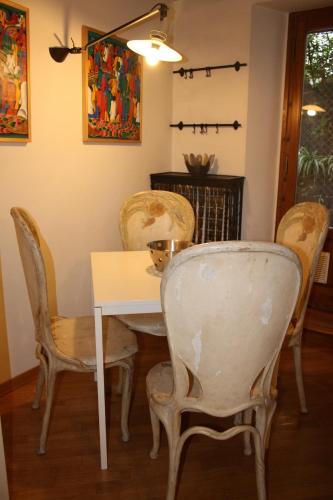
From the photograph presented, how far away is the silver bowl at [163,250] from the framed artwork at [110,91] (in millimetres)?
928

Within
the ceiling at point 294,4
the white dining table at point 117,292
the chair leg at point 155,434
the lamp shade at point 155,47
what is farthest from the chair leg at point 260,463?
the ceiling at point 294,4

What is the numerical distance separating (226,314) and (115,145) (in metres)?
1.97

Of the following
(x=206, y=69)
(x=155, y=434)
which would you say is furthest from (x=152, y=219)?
(x=206, y=69)

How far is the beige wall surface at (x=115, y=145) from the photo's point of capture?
232cm

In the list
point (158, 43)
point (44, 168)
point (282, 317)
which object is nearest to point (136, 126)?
point (44, 168)

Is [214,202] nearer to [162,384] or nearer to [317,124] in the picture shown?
[317,124]

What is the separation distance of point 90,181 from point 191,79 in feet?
4.07

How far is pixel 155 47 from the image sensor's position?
6.32 ft

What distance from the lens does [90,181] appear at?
2.78 m

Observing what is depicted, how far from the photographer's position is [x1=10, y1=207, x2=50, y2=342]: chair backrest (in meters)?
1.66

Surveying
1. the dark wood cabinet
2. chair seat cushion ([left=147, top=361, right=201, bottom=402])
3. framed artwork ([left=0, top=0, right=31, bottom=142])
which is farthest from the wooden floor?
framed artwork ([left=0, top=0, right=31, bottom=142])

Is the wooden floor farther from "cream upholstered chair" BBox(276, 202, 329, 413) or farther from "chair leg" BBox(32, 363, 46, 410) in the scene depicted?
"cream upholstered chair" BBox(276, 202, 329, 413)

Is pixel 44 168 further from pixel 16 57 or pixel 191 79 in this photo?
pixel 191 79

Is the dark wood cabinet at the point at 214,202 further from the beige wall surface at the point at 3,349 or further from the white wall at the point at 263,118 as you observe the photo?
the beige wall surface at the point at 3,349
